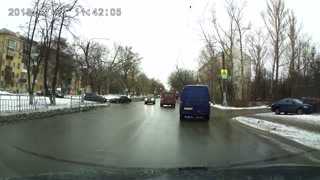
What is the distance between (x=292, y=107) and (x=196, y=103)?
1212cm

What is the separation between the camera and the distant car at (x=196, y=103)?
75.1 ft

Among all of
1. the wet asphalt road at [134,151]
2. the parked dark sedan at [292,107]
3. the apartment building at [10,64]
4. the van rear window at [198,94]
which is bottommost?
the wet asphalt road at [134,151]

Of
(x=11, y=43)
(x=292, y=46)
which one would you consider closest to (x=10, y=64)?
(x=11, y=43)

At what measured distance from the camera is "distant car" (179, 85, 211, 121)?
75.1 ft

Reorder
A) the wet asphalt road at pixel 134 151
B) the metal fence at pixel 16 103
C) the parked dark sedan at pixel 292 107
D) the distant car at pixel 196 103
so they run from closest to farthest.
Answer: the wet asphalt road at pixel 134 151
the distant car at pixel 196 103
the metal fence at pixel 16 103
the parked dark sedan at pixel 292 107

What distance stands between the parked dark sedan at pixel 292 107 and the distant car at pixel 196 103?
1119 cm

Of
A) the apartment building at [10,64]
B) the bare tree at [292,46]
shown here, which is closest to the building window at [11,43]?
the apartment building at [10,64]

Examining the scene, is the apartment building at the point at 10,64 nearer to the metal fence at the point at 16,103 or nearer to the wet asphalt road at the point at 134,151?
the metal fence at the point at 16,103

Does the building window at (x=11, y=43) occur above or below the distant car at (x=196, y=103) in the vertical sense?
above

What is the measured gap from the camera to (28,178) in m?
5.20

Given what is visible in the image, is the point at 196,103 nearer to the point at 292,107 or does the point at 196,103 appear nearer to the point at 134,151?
the point at 292,107

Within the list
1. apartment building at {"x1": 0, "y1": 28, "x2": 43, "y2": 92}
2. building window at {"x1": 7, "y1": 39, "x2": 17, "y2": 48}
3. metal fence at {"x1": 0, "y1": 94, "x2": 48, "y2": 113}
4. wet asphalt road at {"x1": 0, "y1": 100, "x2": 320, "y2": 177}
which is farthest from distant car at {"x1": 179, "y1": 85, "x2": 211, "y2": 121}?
building window at {"x1": 7, "y1": 39, "x2": 17, "y2": 48}

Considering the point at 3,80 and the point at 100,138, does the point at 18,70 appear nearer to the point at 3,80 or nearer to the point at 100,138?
the point at 3,80

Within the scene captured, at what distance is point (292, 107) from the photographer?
31.1m
